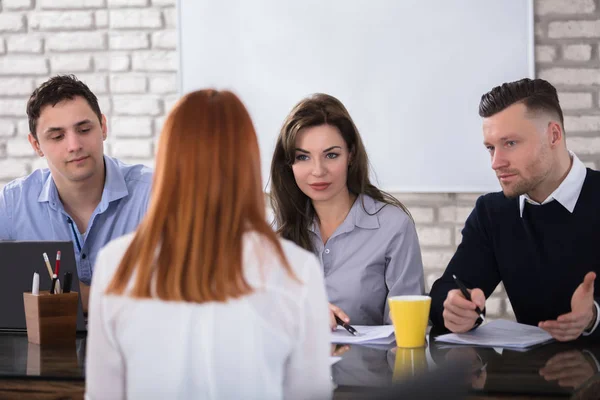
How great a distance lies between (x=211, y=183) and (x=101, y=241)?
4.38 ft

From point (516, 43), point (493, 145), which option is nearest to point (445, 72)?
point (516, 43)

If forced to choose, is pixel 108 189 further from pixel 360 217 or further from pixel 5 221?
→ pixel 360 217

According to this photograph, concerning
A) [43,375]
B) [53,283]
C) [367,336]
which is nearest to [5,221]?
[53,283]

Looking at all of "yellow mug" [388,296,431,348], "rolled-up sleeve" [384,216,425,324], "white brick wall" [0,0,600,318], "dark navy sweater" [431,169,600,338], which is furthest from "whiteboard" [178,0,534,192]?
"yellow mug" [388,296,431,348]

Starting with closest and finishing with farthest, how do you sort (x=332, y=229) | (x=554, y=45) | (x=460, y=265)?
(x=460, y=265), (x=332, y=229), (x=554, y=45)

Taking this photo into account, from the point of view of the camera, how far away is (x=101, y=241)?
2229 mm

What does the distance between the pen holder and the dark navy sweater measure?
85 centimetres

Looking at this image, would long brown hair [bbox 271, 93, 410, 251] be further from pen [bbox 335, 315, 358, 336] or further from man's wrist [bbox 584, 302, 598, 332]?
man's wrist [bbox 584, 302, 598, 332]

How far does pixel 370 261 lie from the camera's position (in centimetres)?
210

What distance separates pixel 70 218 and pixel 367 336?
103cm

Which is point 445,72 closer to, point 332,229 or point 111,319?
point 332,229

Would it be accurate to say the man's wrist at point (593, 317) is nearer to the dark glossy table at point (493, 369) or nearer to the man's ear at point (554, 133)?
the dark glossy table at point (493, 369)

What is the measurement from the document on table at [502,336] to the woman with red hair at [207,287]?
65 centimetres

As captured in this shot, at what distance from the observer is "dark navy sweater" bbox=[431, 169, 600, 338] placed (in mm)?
1891
